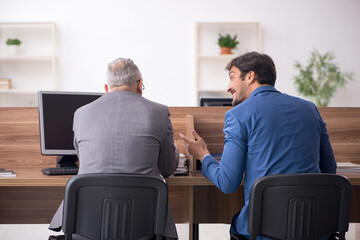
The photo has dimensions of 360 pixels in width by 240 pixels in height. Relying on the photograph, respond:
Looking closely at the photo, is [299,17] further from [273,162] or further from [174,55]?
[273,162]

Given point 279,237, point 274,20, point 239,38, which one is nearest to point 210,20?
point 239,38

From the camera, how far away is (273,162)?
183 cm

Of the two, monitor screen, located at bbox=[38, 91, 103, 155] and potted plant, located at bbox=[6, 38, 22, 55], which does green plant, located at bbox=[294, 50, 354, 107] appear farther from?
monitor screen, located at bbox=[38, 91, 103, 155]

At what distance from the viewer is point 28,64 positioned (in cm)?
617

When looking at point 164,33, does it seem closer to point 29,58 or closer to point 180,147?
point 29,58

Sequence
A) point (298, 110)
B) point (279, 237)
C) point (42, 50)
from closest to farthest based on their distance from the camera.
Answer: point (279, 237) → point (298, 110) → point (42, 50)

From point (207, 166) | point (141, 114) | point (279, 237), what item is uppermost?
point (141, 114)

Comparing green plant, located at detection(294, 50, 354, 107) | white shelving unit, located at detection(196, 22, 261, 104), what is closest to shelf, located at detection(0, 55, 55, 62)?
white shelving unit, located at detection(196, 22, 261, 104)

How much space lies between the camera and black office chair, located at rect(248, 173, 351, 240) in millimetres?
1660

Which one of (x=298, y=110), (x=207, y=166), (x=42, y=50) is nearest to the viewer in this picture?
(x=298, y=110)

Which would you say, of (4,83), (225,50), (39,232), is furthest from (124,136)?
(4,83)

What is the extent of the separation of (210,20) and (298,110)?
4541 mm

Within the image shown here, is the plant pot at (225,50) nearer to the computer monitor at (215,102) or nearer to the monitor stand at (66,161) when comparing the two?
the computer monitor at (215,102)

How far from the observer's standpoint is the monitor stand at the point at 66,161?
257 centimetres
